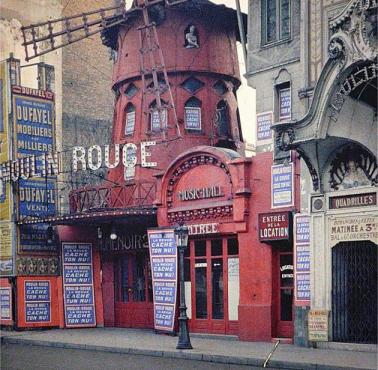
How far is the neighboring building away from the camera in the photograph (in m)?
17.5

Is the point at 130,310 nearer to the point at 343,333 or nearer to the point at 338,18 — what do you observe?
the point at 343,333

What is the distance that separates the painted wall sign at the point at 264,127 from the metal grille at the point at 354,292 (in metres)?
3.87

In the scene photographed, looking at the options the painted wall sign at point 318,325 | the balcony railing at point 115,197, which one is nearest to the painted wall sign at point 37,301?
the balcony railing at point 115,197

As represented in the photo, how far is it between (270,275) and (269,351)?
3.02 meters

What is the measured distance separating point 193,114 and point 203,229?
7.37m

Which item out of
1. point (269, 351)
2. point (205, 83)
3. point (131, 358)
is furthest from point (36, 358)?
point (205, 83)

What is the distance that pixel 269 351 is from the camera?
18594 millimetres

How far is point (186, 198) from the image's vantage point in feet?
78.0

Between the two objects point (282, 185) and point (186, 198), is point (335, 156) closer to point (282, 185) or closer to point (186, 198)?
point (282, 185)

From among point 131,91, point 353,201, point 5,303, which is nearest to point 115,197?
point 131,91

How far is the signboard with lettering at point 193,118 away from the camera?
1152 inches

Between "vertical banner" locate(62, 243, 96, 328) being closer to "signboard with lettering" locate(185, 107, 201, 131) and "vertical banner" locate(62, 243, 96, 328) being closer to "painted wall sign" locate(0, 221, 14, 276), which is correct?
"painted wall sign" locate(0, 221, 14, 276)

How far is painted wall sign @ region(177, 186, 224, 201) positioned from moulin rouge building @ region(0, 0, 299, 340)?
0.16 feet

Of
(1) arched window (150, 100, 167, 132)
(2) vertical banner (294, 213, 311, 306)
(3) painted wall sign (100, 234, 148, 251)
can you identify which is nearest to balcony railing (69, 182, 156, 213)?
(3) painted wall sign (100, 234, 148, 251)
